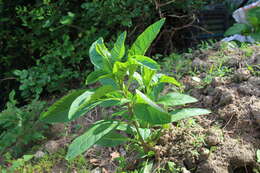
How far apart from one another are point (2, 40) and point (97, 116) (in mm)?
2242

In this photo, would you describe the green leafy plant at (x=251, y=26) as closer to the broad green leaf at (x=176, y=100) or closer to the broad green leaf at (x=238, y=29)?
the broad green leaf at (x=238, y=29)

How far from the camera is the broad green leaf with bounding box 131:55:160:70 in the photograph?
126cm

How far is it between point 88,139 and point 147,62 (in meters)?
0.49

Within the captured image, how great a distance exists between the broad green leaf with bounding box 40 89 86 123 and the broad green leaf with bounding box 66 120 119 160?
20cm

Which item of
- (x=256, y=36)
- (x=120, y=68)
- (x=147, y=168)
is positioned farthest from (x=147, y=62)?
(x=256, y=36)

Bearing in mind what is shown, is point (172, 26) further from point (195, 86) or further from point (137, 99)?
point (137, 99)

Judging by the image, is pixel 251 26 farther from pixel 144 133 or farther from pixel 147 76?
pixel 144 133

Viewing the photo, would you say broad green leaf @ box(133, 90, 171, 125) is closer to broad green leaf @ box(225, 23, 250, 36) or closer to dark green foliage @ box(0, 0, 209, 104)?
dark green foliage @ box(0, 0, 209, 104)

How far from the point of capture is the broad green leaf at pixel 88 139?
3.99 feet

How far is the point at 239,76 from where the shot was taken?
1.96m

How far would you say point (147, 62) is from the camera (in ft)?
4.23

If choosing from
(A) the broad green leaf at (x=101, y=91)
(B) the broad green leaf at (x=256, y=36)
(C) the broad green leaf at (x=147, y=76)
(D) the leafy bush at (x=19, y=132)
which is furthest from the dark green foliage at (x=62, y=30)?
(A) the broad green leaf at (x=101, y=91)

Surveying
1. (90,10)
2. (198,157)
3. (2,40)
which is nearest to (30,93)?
(2,40)

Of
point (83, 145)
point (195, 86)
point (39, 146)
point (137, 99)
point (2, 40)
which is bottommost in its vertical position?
point (39, 146)
